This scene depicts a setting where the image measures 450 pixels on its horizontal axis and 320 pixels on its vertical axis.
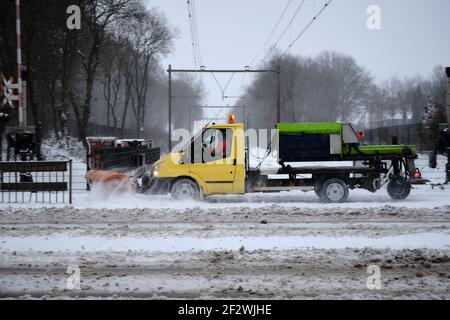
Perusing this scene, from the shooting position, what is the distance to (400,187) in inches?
444

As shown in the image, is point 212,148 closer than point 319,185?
Yes

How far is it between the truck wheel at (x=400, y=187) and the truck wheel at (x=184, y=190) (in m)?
5.67

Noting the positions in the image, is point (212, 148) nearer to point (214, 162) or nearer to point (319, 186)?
point (214, 162)

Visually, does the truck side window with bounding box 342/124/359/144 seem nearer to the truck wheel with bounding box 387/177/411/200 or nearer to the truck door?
the truck wheel with bounding box 387/177/411/200

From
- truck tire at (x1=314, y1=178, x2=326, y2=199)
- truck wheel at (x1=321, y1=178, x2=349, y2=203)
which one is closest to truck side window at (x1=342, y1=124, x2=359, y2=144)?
truck wheel at (x1=321, y1=178, x2=349, y2=203)

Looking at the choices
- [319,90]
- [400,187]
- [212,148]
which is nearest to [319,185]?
[400,187]

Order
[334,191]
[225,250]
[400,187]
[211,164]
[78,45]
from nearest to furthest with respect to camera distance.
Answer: [225,250], [211,164], [334,191], [400,187], [78,45]

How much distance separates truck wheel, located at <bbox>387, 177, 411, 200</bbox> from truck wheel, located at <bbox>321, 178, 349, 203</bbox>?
60.4 inches

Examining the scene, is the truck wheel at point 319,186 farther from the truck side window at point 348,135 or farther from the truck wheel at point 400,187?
the truck wheel at point 400,187

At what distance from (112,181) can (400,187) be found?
8330mm

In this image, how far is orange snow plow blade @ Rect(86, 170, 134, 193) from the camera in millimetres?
11001

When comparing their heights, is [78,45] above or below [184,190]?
above

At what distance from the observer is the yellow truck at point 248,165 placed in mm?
10688

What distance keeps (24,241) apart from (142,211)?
3084mm
